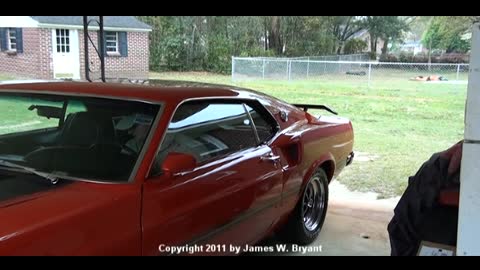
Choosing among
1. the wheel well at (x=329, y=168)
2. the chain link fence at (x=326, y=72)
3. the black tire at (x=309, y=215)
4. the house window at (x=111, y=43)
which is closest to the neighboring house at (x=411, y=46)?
the chain link fence at (x=326, y=72)

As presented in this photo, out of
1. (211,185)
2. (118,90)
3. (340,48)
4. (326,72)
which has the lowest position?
(211,185)

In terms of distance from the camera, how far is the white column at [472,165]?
1.40 metres

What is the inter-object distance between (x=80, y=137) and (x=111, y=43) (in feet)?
66.2

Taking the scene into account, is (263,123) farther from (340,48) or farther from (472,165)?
(340,48)

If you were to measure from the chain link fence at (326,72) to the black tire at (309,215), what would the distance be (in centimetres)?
1488

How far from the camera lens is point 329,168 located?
453 cm

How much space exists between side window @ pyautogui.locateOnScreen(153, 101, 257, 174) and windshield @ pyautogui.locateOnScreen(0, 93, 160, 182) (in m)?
0.18

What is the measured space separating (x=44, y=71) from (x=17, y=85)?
18.3 m

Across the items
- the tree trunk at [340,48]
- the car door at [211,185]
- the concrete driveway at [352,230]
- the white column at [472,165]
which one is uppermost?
the tree trunk at [340,48]

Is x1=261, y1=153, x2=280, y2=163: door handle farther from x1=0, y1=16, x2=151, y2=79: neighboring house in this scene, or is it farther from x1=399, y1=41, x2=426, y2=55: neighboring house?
x1=399, y1=41, x2=426, y2=55: neighboring house

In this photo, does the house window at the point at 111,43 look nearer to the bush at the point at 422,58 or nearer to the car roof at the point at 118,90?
the bush at the point at 422,58

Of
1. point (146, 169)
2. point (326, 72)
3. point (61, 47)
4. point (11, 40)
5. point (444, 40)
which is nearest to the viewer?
point (146, 169)

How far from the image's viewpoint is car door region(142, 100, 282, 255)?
8.13ft

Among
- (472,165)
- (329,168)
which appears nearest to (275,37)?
(329,168)
